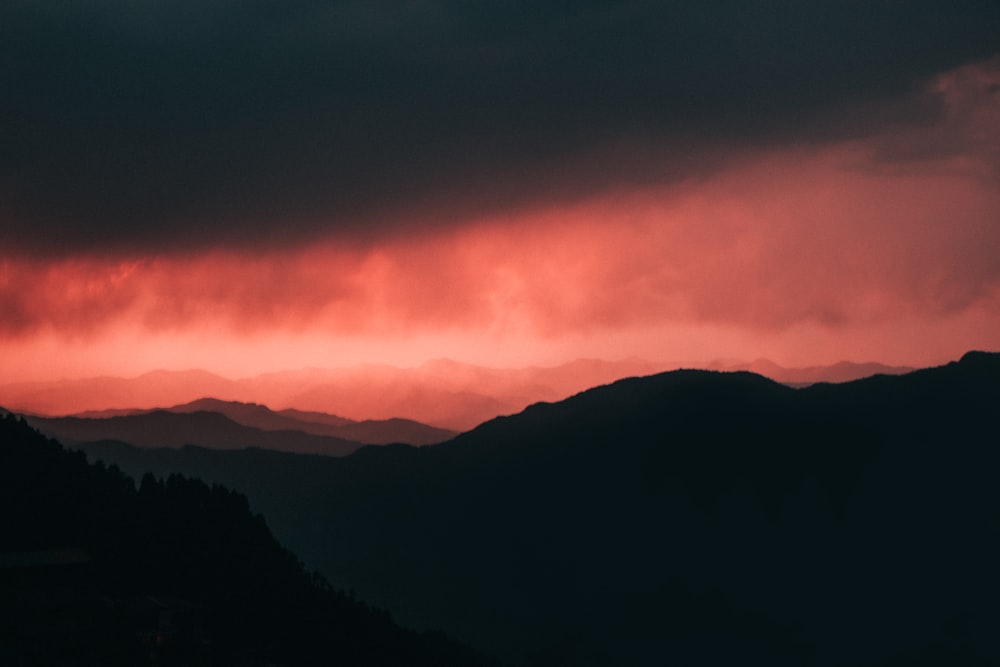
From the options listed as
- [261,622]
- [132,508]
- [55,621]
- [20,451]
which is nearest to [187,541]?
[132,508]

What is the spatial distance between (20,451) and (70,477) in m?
10.3

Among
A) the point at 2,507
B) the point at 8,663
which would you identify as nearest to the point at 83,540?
the point at 2,507

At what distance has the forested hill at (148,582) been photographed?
290 feet

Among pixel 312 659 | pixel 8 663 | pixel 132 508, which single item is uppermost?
pixel 132 508

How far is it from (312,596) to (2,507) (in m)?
46.9

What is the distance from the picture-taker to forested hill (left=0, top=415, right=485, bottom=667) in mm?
88438

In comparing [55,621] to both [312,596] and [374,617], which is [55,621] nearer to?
[312,596]

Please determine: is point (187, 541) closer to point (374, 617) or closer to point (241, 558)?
point (241, 558)

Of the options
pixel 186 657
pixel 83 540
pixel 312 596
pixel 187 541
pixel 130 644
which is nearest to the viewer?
pixel 130 644

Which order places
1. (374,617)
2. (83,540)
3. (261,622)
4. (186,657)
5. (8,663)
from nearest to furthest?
(8,663), (186,657), (83,540), (261,622), (374,617)

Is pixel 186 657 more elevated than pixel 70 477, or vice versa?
pixel 70 477

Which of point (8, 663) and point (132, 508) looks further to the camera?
point (132, 508)

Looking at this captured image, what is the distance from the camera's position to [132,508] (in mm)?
138875

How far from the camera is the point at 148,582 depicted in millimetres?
120625
